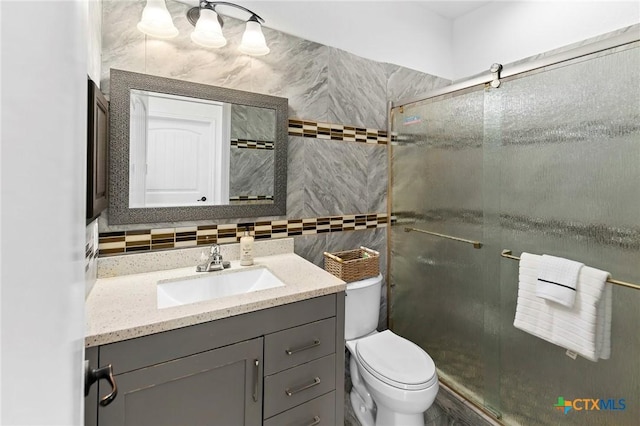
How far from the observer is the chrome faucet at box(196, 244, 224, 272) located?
144 centimetres

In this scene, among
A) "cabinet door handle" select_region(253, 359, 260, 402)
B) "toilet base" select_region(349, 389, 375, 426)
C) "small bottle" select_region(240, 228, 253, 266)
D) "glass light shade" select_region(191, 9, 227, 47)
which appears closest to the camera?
"cabinet door handle" select_region(253, 359, 260, 402)

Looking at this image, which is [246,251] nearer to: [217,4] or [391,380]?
[391,380]

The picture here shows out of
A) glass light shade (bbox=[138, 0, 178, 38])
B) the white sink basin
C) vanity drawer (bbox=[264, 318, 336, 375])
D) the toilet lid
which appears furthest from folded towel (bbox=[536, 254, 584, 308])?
glass light shade (bbox=[138, 0, 178, 38])

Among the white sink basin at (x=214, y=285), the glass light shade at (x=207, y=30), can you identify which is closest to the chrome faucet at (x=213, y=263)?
the white sink basin at (x=214, y=285)

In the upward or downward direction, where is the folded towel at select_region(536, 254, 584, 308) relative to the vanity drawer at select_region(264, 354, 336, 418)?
upward

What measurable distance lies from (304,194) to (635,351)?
64.5 inches

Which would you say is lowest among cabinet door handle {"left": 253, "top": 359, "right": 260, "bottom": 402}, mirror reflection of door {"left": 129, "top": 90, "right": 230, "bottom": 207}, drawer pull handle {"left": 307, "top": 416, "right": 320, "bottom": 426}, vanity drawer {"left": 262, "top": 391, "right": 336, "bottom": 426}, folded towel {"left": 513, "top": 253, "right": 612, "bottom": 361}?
drawer pull handle {"left": 307, "top": 416, "right": 320, "bottom": 426}

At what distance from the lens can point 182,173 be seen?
57.6 inches

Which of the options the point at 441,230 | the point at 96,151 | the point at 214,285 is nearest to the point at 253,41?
the point at 96,151

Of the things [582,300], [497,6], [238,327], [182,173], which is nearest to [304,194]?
[182,173]

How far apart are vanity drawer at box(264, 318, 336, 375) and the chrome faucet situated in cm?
50

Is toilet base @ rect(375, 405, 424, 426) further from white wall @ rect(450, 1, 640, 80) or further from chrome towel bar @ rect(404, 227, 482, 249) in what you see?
white wall @ rect(450, 1, 640, 80)

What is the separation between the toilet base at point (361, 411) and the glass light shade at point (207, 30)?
2.03 meters

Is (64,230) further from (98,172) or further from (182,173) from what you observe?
(182,173)
